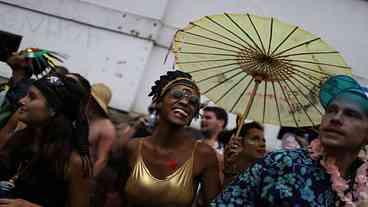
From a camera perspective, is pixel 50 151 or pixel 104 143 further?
pixel 104 143

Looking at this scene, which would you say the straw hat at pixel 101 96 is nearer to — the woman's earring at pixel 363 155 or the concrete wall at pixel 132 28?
the concrete wall at pixel 132 28

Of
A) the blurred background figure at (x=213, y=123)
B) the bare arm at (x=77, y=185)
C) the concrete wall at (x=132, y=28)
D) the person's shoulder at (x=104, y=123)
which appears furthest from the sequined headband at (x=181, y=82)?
the concrete wall at (x=132, y=28)

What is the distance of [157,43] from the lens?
27.7ft

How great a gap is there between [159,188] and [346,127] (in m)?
1.39

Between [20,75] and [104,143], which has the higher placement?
[20,75]

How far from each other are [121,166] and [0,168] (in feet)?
2.81

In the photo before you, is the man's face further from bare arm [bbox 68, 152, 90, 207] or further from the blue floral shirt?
the blue floral shirt

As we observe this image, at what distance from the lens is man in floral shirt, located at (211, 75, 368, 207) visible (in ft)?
8.57

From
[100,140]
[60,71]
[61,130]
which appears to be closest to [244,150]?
[100,140]

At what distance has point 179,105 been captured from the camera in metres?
3.84

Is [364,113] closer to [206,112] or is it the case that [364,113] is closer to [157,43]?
[206,112]

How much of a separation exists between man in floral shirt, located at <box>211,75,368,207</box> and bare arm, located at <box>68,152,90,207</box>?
31.8 inches

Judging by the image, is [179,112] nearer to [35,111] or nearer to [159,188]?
[159,188]

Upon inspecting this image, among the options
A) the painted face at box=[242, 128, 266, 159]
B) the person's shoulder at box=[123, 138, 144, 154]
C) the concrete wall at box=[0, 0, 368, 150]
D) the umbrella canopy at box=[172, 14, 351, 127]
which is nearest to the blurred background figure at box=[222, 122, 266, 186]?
the painted face at box=[242, 128, 266, 159]
